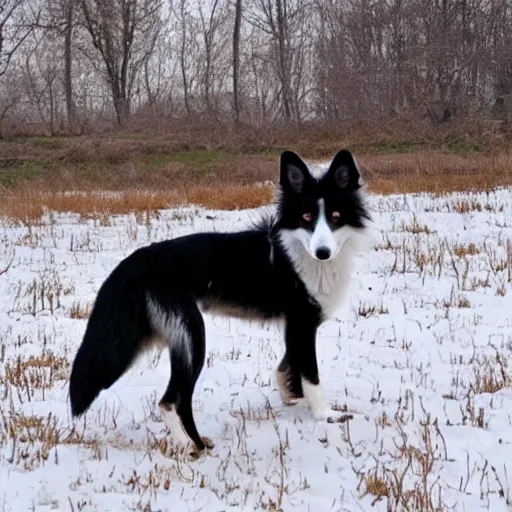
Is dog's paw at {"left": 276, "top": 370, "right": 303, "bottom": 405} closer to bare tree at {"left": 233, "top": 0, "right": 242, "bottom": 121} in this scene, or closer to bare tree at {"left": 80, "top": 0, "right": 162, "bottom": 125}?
bare tree at {"left": 233, "top": 0, "right": 242, "bottom": 121}

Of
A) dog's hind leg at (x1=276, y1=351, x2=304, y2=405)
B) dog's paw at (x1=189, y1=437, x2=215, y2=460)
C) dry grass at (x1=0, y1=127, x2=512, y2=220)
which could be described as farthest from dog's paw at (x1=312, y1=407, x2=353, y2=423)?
dry grass at (x1=0, y1=127, x2=512, y2=220)

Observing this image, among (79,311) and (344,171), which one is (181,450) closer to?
(344,171)

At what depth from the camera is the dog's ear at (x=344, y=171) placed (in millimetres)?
3855

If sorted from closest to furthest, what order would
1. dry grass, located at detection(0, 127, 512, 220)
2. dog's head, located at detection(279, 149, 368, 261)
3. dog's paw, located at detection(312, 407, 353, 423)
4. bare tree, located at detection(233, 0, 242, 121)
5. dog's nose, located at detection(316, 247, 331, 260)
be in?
dog's nose, located at detection(316, 247, 331, 260) < dog's head, located at detection(279, 149, 368, 261) < dog's paw, located at detection(312, 407, 353, 423) < dry grass, located at detection(0, 127, 512, 220) < bare tree, located at detection(233, 0, 242, 121)

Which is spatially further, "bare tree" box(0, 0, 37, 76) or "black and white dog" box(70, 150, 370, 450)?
"bare tree" box(0, 0, 37, 76)

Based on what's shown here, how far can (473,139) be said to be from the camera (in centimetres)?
2152

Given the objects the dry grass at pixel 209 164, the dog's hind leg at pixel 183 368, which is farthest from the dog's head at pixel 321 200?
the dry grass at pixel 209 164

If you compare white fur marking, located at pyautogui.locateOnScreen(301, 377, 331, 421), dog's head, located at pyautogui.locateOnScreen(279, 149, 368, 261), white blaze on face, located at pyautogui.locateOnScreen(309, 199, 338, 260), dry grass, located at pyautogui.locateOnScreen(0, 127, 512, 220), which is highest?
dry grass, located at pyautogui.locateOnScreen(0, 127, 512, 220)

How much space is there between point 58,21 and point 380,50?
50.0 ft

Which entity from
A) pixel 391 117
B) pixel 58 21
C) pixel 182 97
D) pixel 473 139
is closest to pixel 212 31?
Result: pixel 182 97

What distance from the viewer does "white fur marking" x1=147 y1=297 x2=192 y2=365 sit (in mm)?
3471

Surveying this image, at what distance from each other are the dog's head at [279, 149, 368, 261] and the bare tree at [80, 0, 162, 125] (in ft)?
85.6

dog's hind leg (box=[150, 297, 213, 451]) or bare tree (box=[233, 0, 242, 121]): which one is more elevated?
bare tree (box=[233, 0, 242, 121])

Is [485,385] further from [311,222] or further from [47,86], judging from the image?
[47,86]
